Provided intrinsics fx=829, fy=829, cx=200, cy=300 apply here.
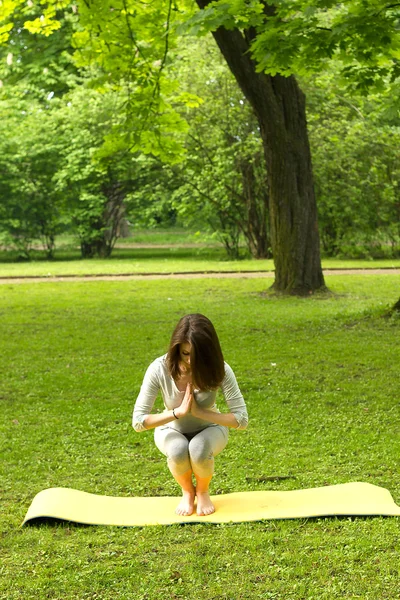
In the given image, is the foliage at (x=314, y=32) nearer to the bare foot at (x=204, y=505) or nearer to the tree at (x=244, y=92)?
the tree at (x=244, y=92)

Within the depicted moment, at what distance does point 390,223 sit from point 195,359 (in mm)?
20801

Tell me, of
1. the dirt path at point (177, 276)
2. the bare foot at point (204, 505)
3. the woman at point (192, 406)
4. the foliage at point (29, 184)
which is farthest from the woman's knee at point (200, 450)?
the foliage at point (29, 184)

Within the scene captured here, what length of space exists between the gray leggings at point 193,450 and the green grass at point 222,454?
0.31 metres

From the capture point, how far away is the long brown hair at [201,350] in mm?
4238

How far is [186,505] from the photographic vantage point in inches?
181

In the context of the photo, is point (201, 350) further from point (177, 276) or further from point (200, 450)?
point (177, 276)

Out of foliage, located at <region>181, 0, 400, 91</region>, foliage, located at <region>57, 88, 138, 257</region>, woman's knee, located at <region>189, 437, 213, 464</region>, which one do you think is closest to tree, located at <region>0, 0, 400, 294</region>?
foliage, located at <region>181, 0, 400, 91</region>

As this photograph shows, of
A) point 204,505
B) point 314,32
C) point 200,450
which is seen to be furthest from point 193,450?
point 314,32

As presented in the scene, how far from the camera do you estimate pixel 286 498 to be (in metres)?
4.79

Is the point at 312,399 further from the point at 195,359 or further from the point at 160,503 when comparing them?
the point at 195,359

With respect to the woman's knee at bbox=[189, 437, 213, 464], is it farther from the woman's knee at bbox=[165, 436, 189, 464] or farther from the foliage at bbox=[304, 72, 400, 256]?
the foliage at bbox=[304, 72, 400, 256]

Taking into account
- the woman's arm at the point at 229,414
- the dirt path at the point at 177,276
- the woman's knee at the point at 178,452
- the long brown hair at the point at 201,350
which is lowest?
the dirt path at the point at 177,276

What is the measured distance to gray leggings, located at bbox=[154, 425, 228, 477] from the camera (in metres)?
4.46

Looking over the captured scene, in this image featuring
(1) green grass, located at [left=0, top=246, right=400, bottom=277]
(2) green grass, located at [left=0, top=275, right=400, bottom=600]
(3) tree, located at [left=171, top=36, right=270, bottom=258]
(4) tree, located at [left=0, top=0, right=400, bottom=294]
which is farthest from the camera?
(3) tree, located at [left=171, top=36, right=270, bottom=258]
